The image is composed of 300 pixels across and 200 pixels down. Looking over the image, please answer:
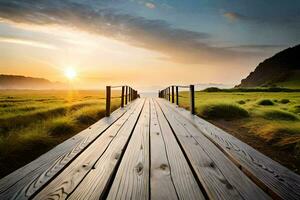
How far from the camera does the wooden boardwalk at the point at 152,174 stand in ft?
5.06

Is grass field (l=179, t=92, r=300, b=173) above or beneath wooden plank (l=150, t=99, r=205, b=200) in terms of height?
beneath

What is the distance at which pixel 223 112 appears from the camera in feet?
30.2

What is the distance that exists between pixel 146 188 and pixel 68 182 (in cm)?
66

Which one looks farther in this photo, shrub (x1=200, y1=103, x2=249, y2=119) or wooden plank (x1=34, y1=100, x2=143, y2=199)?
shrub (x1=200, y1=103, x2=249, y2=119)

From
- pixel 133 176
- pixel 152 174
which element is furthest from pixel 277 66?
pixel 133 176

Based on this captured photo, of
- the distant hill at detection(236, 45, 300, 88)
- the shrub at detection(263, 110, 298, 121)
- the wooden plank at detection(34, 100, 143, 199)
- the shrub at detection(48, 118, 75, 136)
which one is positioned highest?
the distant hill at detection(236, 45, 300, 88)

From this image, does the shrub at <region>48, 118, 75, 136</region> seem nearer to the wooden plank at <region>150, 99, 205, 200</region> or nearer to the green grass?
the wooden plank at <region>150, 99, 205, 200</region>

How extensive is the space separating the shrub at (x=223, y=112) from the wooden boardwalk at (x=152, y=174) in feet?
21.0

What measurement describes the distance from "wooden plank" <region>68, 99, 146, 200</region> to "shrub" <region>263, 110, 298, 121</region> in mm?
7399

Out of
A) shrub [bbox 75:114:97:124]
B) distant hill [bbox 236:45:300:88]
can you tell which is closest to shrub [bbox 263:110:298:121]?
shrub [bbox 75:114:97:124]

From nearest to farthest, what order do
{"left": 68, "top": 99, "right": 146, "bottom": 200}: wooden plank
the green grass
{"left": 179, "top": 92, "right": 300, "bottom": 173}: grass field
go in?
{"left": 68, "top": 99, "right": 146, "bottom": 200}: wooden plank → {"left": 179, "top": 92, "right": 300, "bottom": 173}: grass field → the green grass

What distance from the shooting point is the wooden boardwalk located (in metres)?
1.54

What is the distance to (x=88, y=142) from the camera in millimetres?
3037

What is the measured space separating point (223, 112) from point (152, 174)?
8.00 metres
